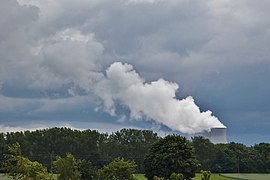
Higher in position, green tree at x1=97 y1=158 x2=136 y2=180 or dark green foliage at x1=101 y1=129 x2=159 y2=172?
dark green foliage at x1=101 y1=129 x2=159 y2=172

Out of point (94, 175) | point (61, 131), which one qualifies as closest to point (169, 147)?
point (94, 175)

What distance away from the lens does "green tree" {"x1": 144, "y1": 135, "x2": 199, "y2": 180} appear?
8019cm

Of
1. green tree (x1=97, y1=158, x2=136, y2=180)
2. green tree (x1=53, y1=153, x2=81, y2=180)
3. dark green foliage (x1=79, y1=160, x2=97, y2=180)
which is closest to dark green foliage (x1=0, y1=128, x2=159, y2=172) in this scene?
dark green foliage (x1=79, y1=160, x2=97, y2=180)

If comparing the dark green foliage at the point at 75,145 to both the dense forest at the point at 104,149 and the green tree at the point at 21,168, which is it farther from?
the green tree at the point at 21,168

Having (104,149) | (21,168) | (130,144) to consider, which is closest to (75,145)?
(104,149)

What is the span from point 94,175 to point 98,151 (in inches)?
2366

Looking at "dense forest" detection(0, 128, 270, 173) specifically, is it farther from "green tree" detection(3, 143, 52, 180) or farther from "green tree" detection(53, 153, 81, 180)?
"green tree" detection(3, 143, 52, 180)

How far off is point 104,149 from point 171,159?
6566 centimetres

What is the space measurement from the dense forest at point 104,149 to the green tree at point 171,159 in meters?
45.2

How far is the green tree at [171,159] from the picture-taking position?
80.2m

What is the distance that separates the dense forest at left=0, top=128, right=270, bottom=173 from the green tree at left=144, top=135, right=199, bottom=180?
148 feet

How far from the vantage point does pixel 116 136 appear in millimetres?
154625

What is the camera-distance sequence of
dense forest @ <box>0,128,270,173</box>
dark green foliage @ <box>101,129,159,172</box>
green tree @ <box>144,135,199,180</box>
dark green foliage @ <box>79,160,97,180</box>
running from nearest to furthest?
green tree @ <box>144,135,199,180</box> → dark green foliage @ <box>79,160,97,180</box> → dense forest @ <box>0,128,270,173</box> → dark green foliage @ <box>101,129,159,172</box>

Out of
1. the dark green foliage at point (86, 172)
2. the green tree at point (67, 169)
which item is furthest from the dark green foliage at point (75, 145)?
the green tree at point (67, 169)
